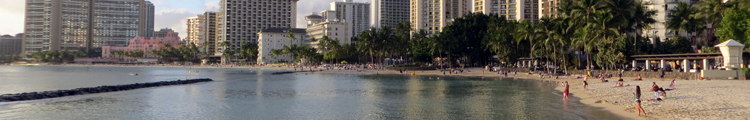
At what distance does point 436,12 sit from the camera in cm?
14650

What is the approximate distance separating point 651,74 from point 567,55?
18.4 meters

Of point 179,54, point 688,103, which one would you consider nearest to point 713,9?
point 688,103

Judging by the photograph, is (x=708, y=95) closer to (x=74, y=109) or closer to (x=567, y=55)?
(x=74, y=109)

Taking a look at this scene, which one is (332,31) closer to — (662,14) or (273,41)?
(273,41)

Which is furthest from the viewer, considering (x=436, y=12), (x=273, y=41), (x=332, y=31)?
(x=273, y=41)

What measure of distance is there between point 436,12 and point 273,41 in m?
60.6

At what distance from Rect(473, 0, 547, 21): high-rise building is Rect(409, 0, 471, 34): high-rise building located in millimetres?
24136

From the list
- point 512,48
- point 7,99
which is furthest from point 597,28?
point 7,99

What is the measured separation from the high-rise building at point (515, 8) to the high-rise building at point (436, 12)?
950 inches

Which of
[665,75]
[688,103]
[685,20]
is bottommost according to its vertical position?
[688,103]

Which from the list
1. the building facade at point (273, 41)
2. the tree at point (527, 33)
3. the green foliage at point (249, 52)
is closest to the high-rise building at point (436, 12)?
the building facade at point (273, 41)

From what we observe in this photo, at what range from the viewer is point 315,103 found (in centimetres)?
3059

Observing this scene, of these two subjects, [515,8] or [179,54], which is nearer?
[515,8]

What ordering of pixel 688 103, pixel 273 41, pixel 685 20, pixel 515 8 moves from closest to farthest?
pixel 688 103, pixel 685 20, pixel 515 8, pixel 273 41
